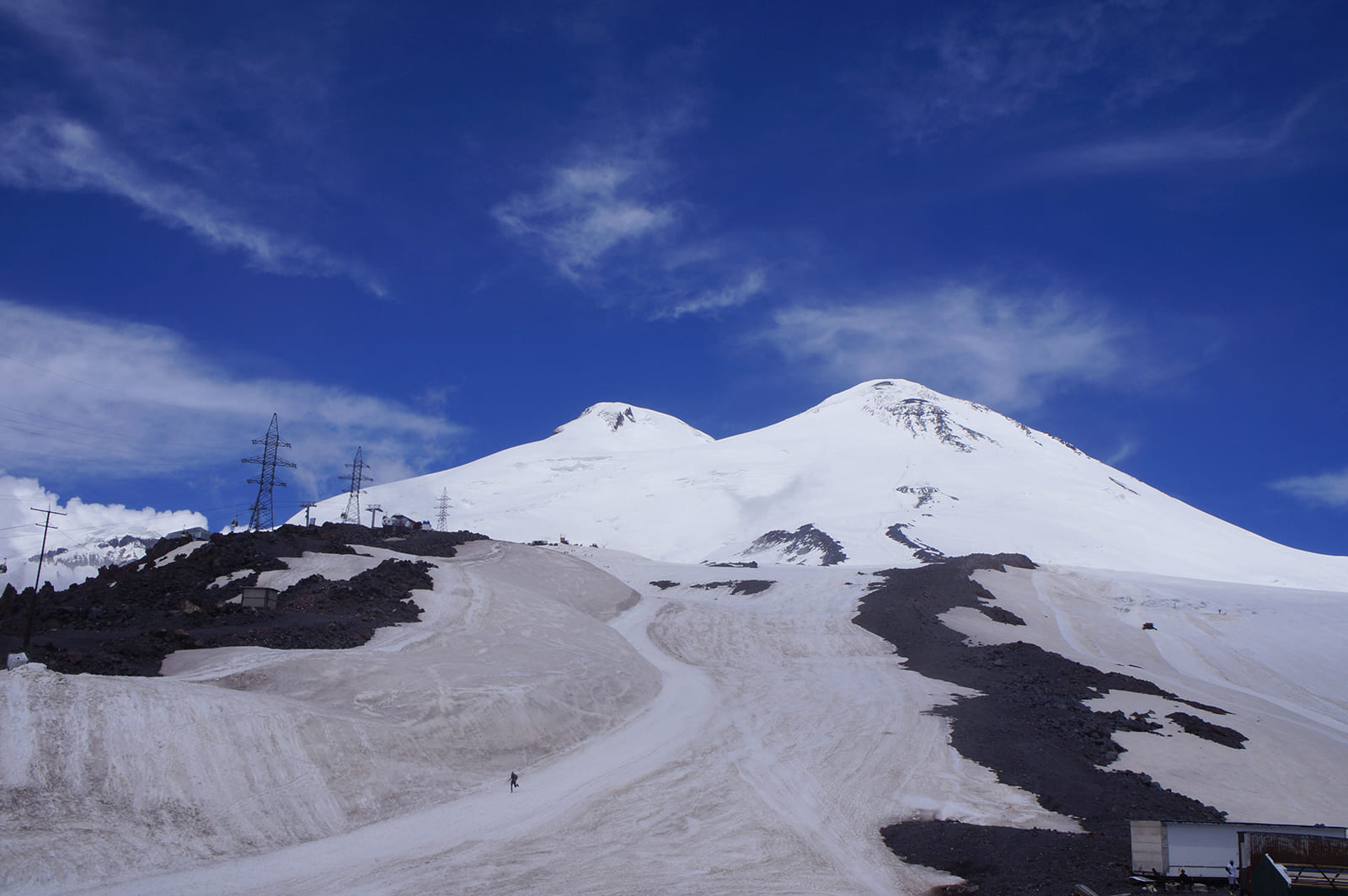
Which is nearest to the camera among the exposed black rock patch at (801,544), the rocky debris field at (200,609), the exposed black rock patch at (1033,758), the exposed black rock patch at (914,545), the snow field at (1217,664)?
the exposed black rock patch at (1033,758)

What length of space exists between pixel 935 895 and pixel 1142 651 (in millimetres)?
38365

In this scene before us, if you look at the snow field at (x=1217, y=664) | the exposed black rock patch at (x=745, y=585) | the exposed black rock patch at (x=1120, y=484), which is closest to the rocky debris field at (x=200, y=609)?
the exposed black rock patch at (x=745, y=585)

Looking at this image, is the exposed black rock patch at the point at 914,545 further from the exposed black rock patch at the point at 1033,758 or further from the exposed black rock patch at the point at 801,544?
the exposed black rock patch at the point at 1033,758

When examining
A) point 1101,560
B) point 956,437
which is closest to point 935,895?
point 1101,560

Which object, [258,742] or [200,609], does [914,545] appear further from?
[258,742]

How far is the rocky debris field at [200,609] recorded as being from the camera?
24609 mm

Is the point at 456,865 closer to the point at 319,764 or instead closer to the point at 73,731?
the point at 319,764

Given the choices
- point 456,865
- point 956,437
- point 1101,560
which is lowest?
point 456,865

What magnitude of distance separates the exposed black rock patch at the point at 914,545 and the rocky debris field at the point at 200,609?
6498 cm

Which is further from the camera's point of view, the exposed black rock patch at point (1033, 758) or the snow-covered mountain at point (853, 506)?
the snow-covered mountain at point (853, 506)

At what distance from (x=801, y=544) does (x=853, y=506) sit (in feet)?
92.8

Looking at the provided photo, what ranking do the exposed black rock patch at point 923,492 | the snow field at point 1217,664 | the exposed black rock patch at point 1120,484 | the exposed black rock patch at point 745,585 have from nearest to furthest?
the snow field at point 1217,664 < the exposed black rock patch at point 745,585 < the exposed black rock patch at point 923,492 < the exposed black rock patch at point 1120,484

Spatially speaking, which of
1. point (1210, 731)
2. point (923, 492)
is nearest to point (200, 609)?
point (1210, 731)

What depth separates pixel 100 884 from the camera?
13.8 metres
